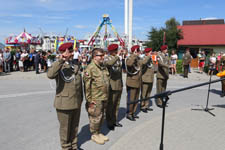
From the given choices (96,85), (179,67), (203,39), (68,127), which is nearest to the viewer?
(68,127)

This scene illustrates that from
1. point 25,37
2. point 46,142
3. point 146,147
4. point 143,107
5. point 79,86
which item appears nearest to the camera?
point 79,86

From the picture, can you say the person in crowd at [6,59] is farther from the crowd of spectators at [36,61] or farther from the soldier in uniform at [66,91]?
the soldier in uniform at [66,91]

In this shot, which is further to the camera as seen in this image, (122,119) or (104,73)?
(122,119)

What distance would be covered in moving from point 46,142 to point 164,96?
2.56 m

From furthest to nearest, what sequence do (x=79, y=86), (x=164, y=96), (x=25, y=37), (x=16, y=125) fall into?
Answer: (x=25, y=37) < (x=16, y=125) < (x=79, y=86) < (x=164, y=96)

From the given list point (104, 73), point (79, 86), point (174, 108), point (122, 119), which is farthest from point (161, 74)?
point (79, 86)

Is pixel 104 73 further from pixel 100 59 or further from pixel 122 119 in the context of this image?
pixel 122 119

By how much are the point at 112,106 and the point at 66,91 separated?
4.95ft

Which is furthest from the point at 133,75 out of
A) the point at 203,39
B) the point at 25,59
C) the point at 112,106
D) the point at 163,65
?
the point at 203,39

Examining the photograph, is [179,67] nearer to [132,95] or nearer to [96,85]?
[132,95]

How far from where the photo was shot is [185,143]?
150 inches

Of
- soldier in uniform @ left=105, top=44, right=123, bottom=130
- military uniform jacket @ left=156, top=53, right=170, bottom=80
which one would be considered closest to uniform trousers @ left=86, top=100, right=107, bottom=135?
soldier in uniform @ left=105, top=44, right=123, bottom=130

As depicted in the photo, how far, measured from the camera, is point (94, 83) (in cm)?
378

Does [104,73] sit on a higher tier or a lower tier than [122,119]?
higher
